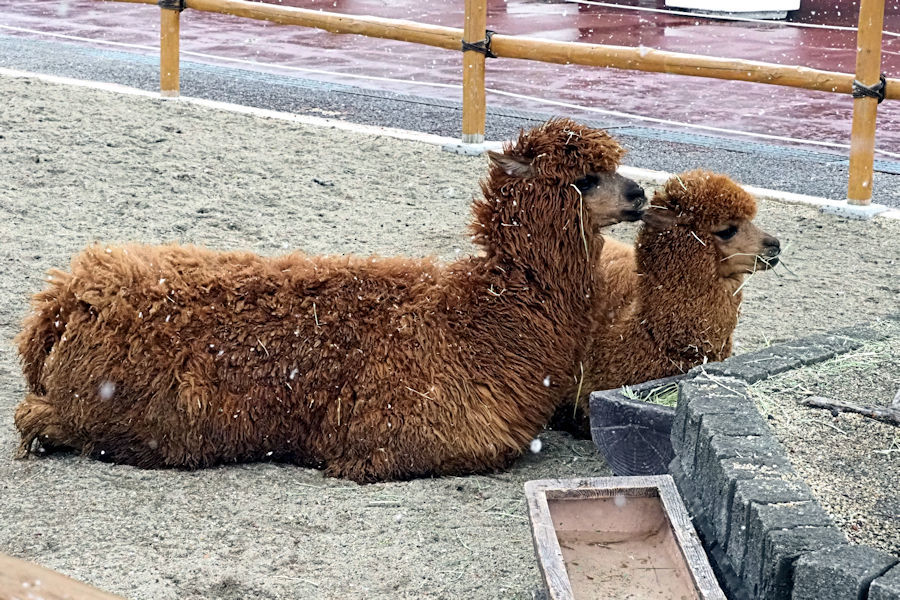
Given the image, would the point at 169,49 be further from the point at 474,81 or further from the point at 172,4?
the point at 474,81

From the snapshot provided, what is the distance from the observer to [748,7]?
17.4 meters

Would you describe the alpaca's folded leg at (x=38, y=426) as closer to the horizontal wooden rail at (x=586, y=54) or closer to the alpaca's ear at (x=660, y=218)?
the alpaca's ear at (x=660, y=218)

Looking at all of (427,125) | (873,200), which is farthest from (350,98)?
(873,200)

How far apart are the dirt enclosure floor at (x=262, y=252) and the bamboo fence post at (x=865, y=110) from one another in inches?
11.5

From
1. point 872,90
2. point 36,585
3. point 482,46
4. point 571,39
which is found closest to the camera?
point 36,585

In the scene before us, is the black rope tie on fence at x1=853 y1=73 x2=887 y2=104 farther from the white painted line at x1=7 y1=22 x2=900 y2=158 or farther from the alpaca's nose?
the alpaca's nose

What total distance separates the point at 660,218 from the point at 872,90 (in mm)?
3828

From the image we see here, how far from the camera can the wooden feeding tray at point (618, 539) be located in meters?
2.99

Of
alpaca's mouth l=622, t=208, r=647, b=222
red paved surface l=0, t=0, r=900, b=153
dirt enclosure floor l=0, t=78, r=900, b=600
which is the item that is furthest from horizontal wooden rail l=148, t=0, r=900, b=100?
alpaca's mouth l=622, t=208, r=647, b=222

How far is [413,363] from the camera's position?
4.05 meters

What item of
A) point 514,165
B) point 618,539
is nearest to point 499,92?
point 514,165

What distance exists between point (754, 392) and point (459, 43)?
583 cm

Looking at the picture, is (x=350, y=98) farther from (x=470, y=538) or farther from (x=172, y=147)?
(x=470, y=538)

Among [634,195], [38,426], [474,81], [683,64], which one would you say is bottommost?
[38,426]
